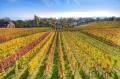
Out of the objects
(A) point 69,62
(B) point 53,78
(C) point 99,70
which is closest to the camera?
(B) point 53,78

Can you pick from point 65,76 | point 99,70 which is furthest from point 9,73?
point 99,70

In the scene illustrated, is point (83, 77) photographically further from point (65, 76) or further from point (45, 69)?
point (45, 69)

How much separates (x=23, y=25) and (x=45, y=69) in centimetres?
11858

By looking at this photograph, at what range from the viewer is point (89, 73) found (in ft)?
68.3

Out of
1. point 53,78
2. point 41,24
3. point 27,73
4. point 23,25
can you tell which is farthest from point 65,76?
point 41,24

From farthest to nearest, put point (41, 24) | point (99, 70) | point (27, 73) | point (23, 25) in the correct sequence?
1. point (41, 24)
2. point (23, 25)
3. point (99, 70)
4. point (27, 73)

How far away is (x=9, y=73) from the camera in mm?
20875

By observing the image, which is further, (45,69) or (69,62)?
(69,62)

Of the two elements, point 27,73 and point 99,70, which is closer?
point 27,73

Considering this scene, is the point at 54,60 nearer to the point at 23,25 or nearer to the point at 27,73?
the point at 27,73

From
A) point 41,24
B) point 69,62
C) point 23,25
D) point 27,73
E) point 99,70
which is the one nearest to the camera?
point 27,73

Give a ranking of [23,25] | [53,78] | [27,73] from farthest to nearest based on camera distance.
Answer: [23,25], [27,73], [53,78]

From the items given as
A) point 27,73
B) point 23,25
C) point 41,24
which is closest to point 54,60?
point 27,73

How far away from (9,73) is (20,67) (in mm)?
2145
